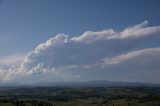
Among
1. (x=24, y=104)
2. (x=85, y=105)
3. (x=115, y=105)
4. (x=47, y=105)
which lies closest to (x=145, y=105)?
(x=115, y=105)

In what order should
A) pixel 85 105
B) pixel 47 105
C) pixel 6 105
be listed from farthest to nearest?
pixel 85 105, pixel 47 105, pixel 6 105

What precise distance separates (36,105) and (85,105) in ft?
92.3

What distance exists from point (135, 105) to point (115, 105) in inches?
416

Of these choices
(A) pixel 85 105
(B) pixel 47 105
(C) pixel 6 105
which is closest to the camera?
(C) pixel 6 105

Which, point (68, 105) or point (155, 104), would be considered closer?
point (155, 104)

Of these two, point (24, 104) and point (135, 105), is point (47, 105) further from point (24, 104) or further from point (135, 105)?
point (135, 105)

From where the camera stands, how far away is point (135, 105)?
534 ft

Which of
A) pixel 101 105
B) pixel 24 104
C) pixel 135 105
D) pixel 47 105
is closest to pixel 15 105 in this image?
pixel 24 104

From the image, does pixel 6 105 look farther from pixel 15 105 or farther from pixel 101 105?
pixel 101 105

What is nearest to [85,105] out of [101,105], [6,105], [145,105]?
[101,105]

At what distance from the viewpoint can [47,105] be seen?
161m

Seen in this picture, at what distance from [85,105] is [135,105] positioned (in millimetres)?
26909

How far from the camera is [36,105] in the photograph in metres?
159

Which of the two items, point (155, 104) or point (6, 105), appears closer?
point (6, 105)
